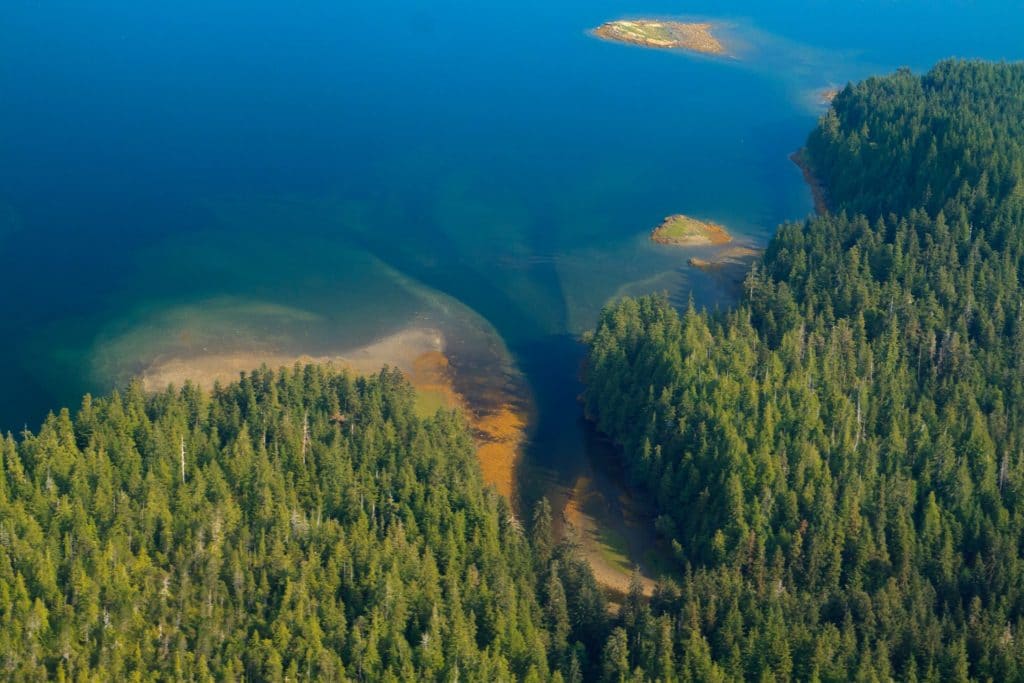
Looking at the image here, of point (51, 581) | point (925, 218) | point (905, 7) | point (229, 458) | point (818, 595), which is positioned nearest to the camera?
point (51, 581)

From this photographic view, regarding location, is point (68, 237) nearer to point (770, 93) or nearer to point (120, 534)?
point (120, 534)

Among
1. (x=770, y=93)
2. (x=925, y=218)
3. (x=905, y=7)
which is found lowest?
(x=925, y=218)

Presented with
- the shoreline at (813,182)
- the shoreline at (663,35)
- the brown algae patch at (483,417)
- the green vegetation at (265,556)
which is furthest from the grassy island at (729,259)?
the shoreline at (663,35)

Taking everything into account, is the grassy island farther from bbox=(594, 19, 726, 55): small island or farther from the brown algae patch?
bbox=(594, 19, 726, 55): small island

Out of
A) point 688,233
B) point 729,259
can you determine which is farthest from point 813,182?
point 729,259

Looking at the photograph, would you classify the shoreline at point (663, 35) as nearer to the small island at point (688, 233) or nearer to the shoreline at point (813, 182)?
the shoreline at point (813, 182)

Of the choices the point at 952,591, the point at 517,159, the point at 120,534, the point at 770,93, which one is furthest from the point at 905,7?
the point at 120,534

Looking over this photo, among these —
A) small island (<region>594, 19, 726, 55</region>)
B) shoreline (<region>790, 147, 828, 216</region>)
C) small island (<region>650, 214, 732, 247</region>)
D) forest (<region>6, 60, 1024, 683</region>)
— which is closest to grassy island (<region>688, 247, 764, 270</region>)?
small island (<region>650, 214, 732, 247</region>)
